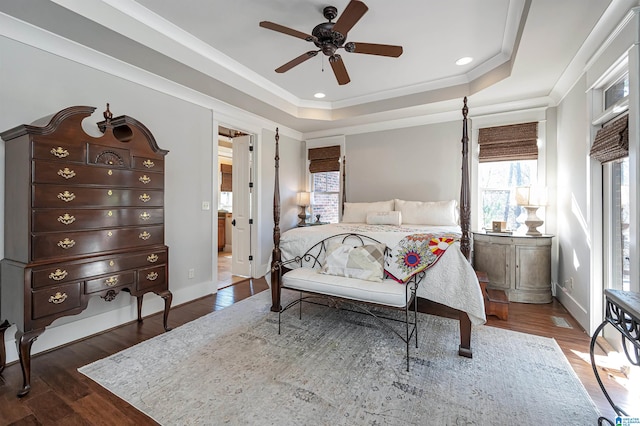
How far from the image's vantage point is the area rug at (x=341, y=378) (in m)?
1.69

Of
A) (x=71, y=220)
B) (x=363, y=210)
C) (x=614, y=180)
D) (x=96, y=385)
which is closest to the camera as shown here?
(x=96, y=385)

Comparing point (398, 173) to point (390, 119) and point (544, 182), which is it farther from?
point (544, 182)

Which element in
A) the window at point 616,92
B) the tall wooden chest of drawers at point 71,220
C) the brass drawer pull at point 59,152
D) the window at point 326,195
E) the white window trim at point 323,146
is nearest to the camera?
the tall wooden chest of drawers at point 71,220

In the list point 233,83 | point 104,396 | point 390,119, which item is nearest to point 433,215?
point 390,119

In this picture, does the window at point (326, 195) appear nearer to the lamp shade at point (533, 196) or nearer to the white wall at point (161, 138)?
the white wall at point (161, 138)

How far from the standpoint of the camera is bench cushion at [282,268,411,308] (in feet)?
7.43

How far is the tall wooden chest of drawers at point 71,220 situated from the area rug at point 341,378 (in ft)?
1.89

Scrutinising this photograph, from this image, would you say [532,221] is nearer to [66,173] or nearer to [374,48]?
[374,48]

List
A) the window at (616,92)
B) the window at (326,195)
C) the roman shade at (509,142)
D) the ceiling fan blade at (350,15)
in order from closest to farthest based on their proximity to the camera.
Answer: the ceiling fan blade at (350,15), the window at (616,92), the roman shade at (509,142), the window at (326,195)

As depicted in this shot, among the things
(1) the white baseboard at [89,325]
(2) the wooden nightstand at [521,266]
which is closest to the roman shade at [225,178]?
(1) the white baseboard at [89,325]

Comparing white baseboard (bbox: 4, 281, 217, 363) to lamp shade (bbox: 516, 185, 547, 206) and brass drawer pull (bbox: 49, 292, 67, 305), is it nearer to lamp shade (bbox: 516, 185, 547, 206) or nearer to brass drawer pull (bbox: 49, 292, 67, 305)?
brass drawer pull (bbox: 49, 292, 67, 305)

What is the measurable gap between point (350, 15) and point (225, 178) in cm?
660

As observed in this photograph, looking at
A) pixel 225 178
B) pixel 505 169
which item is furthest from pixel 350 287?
pixel 225 178

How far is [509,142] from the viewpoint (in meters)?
4.11
